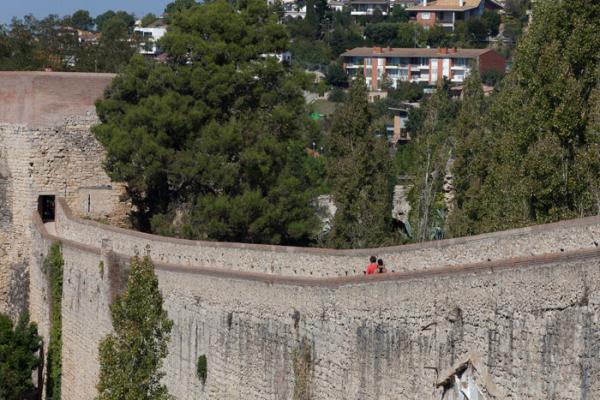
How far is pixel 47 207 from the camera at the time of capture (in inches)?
1257

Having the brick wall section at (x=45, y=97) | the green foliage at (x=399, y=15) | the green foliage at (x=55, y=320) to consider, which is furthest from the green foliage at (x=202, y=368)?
the green foliage at (x=399, y=15)

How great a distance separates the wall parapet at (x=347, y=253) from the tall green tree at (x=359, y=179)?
508cm

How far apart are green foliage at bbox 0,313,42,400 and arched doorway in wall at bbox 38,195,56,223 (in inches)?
128

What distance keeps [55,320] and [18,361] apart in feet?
3.43

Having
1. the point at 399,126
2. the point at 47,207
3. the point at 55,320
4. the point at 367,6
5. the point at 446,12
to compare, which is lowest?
the point at 399,126

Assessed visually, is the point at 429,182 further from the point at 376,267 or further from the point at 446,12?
the point at 446,12

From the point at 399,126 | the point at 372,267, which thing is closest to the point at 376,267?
the point at 372,267

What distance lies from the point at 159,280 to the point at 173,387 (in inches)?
61.4

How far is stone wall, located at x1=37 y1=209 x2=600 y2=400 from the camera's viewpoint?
1538 cm

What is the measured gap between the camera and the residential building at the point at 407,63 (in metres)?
86.3

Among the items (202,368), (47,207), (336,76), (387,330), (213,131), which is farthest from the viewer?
(336,76)

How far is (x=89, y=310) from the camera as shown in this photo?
86.3 feet

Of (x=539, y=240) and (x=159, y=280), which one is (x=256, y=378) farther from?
(x=539, y=240)

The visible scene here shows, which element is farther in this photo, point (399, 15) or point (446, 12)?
point (399, 15)
